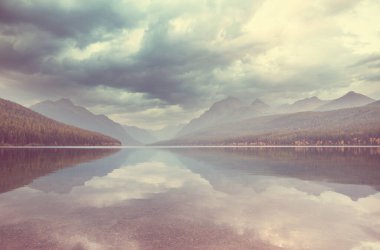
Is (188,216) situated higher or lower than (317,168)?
lower

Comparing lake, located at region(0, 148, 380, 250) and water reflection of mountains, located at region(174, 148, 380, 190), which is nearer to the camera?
lake, located at region(0, 148, 380, 250)

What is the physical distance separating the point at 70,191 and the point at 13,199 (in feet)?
23.1

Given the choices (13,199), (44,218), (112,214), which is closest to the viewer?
(44,218)

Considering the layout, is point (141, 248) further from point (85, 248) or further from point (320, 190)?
point (320, 190)

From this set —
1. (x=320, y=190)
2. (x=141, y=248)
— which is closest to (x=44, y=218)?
(x=141, y=248)

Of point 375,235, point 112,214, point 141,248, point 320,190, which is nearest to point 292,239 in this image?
point 375,235

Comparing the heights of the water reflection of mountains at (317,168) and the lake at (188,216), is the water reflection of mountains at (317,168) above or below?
above

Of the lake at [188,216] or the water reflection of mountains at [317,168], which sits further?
the water reflection of mountains at [317,168]

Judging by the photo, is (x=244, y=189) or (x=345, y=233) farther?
(x=244, y=189)

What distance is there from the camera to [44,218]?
23.1 meters

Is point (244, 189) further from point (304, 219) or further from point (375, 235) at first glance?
point (375, 235)

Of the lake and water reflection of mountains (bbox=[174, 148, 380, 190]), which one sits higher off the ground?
water reflection of mountains (bbox=[174, 148, 380, 190])

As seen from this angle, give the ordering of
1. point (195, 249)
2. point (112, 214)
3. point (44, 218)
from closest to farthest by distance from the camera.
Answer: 1. point (195, 249)
2. point (44, 218)
3. point (112, 214)

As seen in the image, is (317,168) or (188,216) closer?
(188,216)
